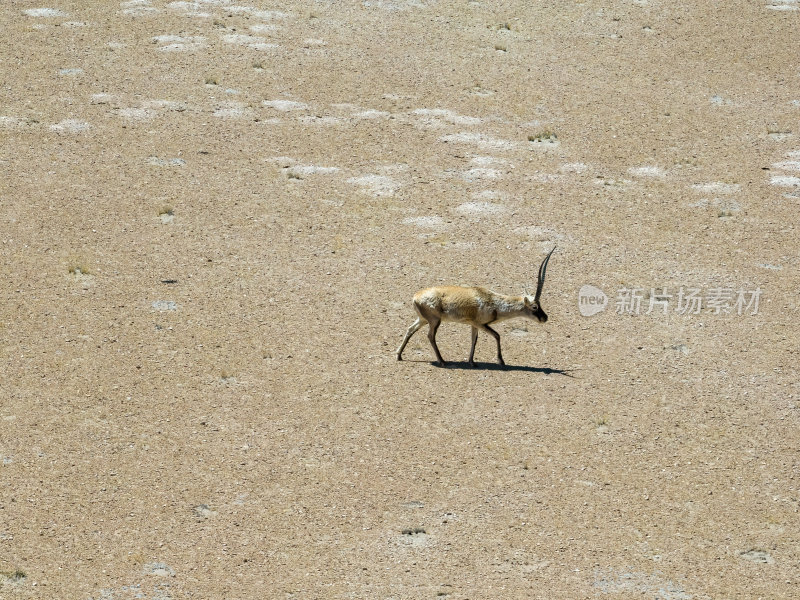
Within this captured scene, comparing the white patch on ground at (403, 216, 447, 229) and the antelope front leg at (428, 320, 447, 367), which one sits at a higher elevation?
the antelope front leg at (428, 320, 447, 367)

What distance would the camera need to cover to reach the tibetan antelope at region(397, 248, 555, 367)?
20.7 metres

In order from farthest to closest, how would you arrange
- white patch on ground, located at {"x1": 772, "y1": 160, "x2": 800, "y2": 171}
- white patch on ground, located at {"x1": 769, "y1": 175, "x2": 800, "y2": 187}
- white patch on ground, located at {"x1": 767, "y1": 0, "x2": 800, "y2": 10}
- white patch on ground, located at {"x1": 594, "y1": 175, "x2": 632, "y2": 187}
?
white patch on ground, located at {"x1": 767, "y1": 0, "x2": 800, "y2": 10} → white patch on ground, located at {"x1": 772, "y1": 160, "x2": 800, "y2": 171} → white patch on ground, located at {"x1": 769, "y1": 175, "x2": 800, "y2": 187} → white patch on ground, located at {"x1": 594, "y1": 175, "x2": 632, "y2": 187}

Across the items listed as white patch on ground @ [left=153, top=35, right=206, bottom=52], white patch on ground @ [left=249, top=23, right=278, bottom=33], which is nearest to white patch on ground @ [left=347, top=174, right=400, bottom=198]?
white patch on ground @ [left=153, top=35, right=206, bottom=52]

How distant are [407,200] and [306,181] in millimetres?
2534

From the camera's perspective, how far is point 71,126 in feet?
103

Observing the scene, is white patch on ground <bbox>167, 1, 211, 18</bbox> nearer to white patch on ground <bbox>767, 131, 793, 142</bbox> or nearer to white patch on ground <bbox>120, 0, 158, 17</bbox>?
white patch on ground <bbox>120, 0, 158, 17</bbox>

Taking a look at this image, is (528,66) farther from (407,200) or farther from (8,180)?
(8,180)

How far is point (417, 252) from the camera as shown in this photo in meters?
25.7

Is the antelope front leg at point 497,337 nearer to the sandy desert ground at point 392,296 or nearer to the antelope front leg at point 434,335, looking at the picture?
the sandy desert ground at point 392,296

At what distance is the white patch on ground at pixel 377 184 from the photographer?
28.6 metres

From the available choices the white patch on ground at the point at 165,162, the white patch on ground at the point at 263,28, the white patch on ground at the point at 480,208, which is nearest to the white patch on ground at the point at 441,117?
the white patch on ground at the point at 480,208

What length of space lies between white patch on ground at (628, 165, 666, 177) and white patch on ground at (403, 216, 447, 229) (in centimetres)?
555

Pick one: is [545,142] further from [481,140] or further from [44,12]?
[44,12]

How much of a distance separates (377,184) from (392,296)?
19.6 ft
